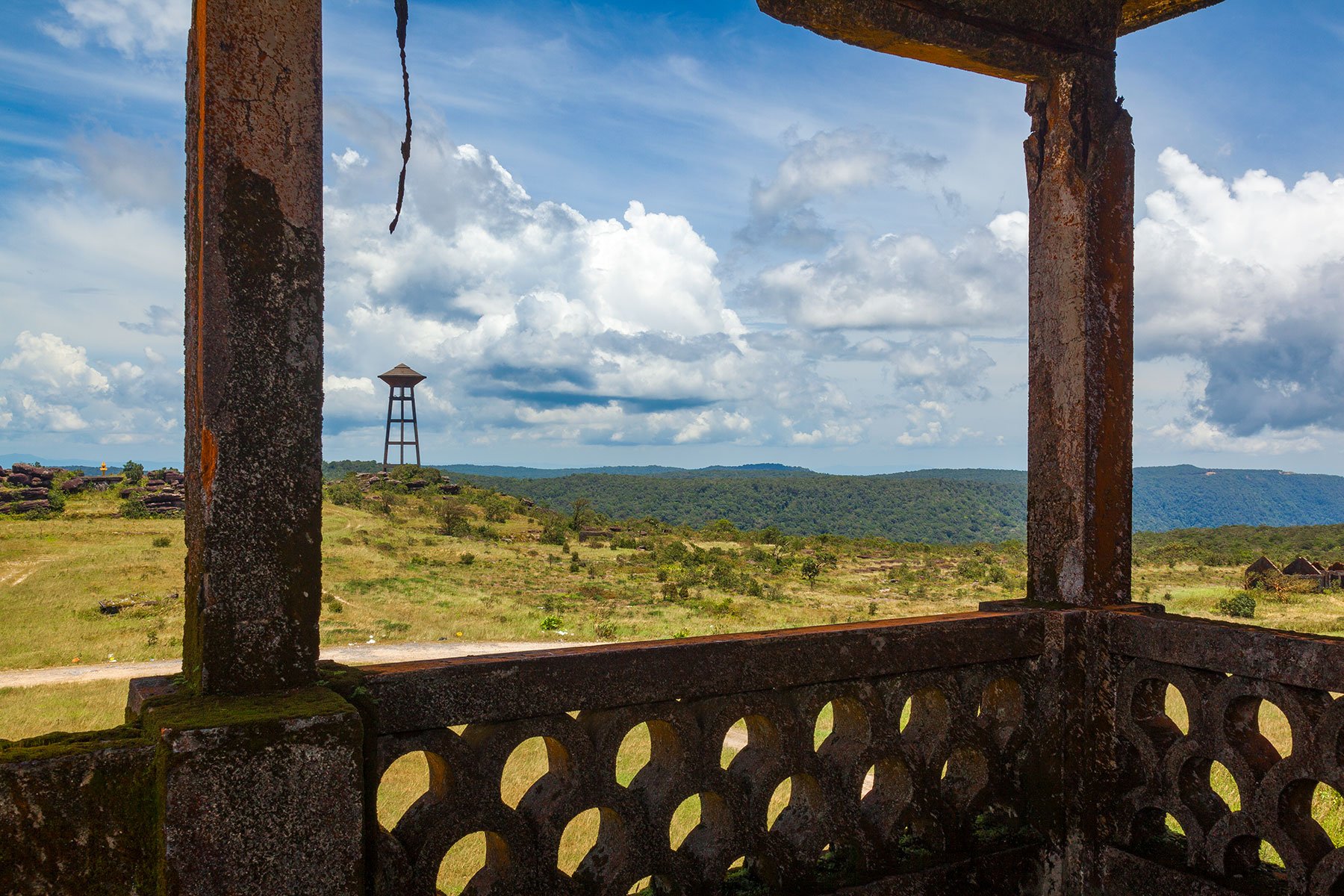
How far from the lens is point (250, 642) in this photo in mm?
2104

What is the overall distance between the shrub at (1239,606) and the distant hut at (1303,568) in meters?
7.12

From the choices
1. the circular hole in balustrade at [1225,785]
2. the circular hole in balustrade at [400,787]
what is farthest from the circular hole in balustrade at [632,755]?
the circular hole in balustrade at [1225,785]

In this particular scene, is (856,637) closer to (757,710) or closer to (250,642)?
(757,710)

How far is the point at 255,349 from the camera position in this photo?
2.10 m

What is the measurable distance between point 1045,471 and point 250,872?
2.92 m

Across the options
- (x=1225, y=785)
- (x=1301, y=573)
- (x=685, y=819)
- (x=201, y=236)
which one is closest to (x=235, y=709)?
(x=201, y=236)

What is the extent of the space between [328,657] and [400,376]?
103ft

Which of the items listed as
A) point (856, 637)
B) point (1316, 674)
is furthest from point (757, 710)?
point (1316, 674)

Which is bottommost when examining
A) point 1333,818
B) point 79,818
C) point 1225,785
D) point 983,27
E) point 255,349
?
point 1225,785

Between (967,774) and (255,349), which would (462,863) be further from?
(255,349)

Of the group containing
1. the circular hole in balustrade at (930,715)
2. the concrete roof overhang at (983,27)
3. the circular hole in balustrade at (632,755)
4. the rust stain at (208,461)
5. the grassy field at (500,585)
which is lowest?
the grassy field at (500,585)

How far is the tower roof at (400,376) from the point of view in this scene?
48812 millimetres

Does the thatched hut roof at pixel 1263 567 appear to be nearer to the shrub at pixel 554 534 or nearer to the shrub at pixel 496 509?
the shrub at pixel 554 534

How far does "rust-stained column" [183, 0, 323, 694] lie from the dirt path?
1423 cm
